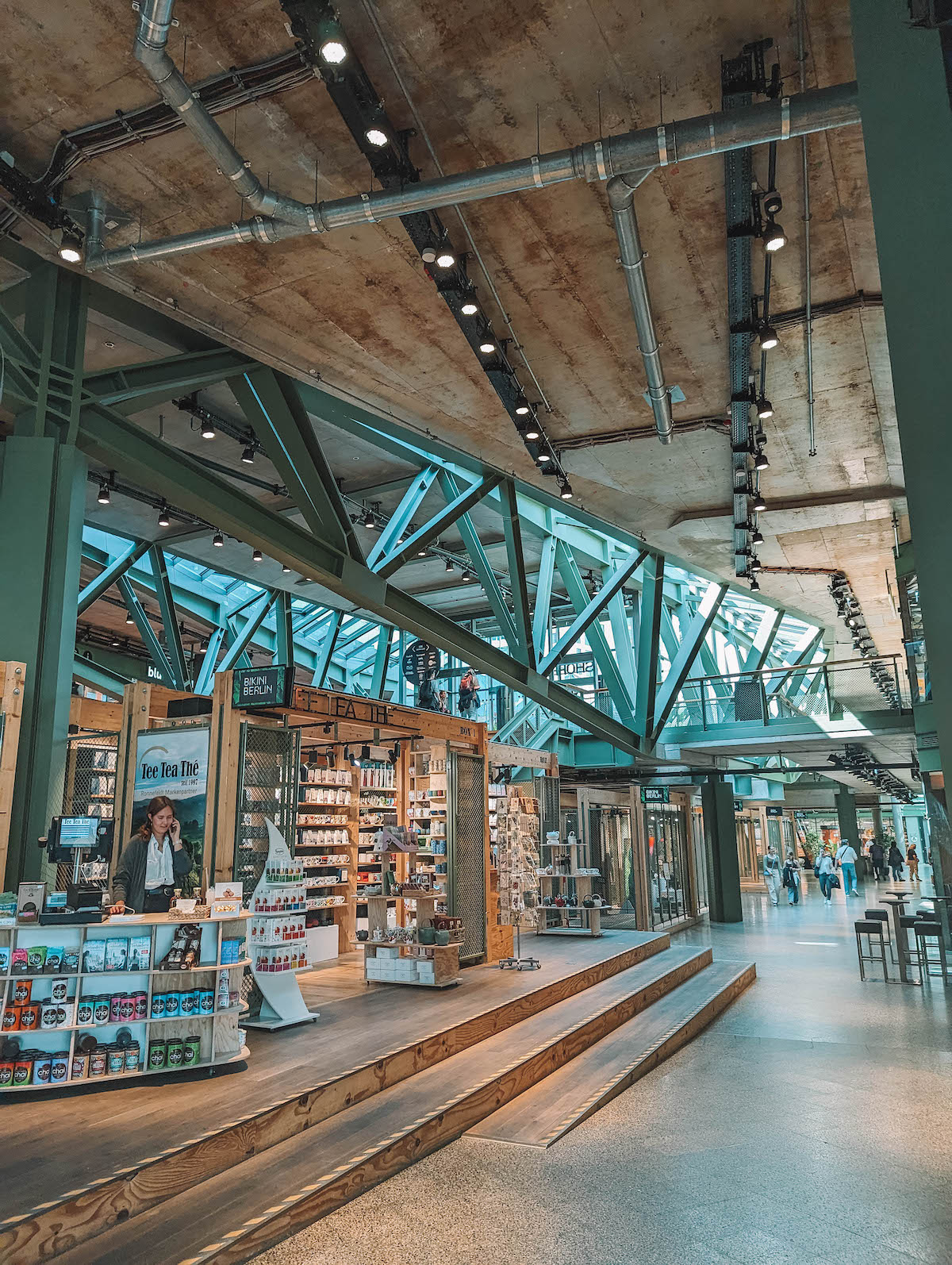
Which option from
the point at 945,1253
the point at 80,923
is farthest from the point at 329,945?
the point at 945,1253

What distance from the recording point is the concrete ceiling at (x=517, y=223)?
4867 millimetres

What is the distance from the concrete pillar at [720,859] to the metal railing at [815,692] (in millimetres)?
2765

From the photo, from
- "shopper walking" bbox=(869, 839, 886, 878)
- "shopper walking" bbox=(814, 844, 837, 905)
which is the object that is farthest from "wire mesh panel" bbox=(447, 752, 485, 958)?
"shopper walking" bbox=(869, 839, 886, 878)

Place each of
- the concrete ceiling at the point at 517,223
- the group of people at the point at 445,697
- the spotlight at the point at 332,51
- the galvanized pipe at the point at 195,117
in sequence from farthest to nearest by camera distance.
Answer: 1. the group of people at the point at 445,697
2. the concrete ceiling at the point at 517,223
3. the spotlight at the point at 332,51
4. the galvanized pipe at the point at 195,117

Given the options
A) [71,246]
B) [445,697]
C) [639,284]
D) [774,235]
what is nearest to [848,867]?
[445,697]

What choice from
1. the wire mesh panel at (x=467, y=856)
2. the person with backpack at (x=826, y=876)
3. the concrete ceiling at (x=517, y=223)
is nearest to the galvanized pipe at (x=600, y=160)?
the concrete ceiling at (x=517, y=223)

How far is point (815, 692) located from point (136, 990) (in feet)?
50.1

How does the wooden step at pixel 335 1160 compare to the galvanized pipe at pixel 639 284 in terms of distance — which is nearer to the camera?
the wooden step at pixel 335 1160

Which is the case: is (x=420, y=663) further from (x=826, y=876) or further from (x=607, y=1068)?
(x=826, y=876)

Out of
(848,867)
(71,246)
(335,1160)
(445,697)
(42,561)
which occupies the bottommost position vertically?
(335,1160)

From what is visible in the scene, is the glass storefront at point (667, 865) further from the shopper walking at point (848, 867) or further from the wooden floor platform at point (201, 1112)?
the shopper walking at point (848, 867)

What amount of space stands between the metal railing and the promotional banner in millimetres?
12481

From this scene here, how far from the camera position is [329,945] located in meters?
11.8

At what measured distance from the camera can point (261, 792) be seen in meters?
8.79
